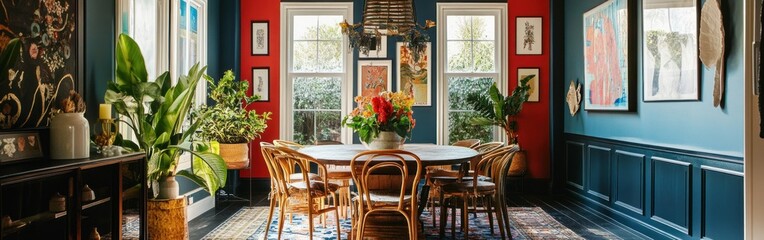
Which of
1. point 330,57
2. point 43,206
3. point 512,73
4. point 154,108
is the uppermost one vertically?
point 330,57

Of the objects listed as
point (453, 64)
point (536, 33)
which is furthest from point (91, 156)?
point (536, 33)

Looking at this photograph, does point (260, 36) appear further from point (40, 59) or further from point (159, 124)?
point (40, 59)

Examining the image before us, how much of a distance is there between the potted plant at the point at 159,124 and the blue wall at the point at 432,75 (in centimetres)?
325

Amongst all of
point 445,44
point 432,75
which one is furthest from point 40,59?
point 445,44

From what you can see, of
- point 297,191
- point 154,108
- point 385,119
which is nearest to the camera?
point 154,108

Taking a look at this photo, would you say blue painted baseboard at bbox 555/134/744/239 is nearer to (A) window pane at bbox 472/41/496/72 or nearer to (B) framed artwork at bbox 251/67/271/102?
(A) window pane at bbox 472/41/496/72

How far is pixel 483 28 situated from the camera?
272 inches

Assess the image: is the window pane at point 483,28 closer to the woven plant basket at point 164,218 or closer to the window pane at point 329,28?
the window pane at point 329,28

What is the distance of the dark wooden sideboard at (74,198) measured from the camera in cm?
239

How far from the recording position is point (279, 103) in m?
6.83

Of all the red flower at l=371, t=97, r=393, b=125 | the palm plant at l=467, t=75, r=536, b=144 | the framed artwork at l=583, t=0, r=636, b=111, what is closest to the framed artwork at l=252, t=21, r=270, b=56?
the palm plant at l=467, t=75, r=536, b=144

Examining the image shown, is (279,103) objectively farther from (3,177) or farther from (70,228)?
(3,177)

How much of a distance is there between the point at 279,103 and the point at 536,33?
3360mm

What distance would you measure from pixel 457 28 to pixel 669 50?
2974 millimetres
